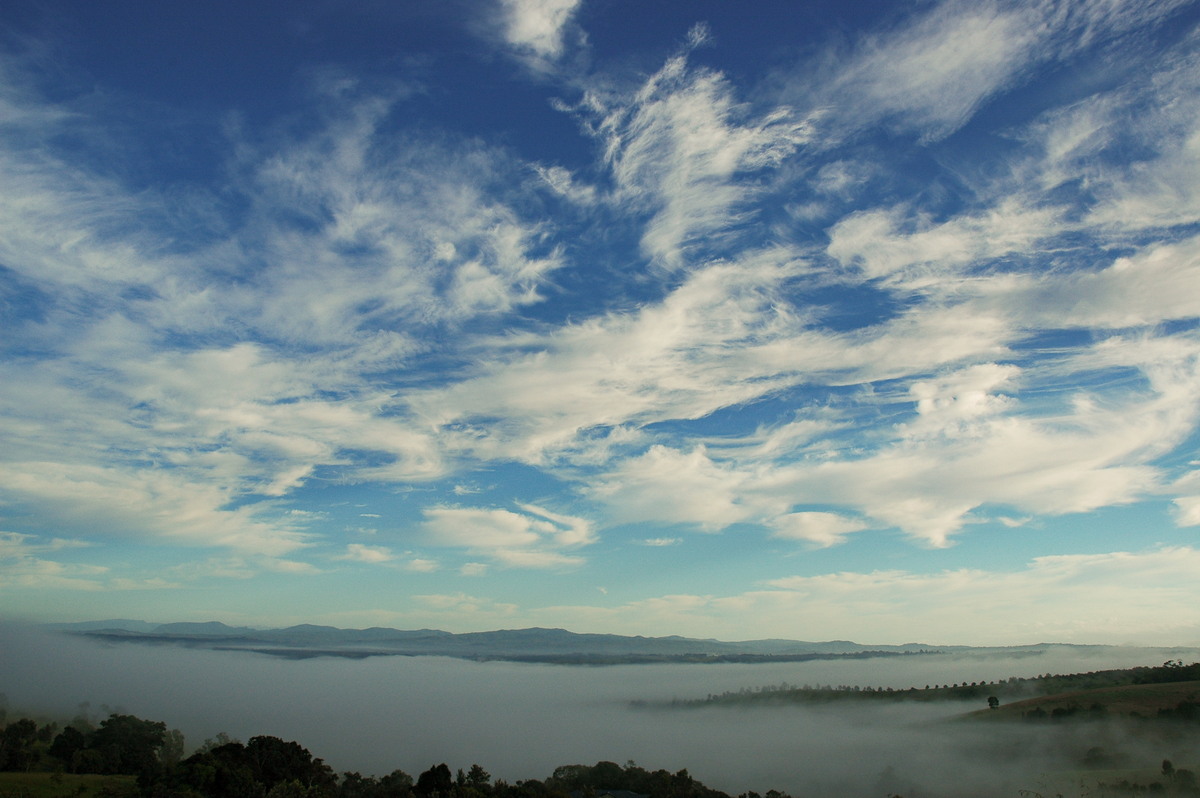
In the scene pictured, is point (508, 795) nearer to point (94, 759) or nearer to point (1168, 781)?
point (94, 759)

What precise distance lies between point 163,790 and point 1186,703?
20837cm

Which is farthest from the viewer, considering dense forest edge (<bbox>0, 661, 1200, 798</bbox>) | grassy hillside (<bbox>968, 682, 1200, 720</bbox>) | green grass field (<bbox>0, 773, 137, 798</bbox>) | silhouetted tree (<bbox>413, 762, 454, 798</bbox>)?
grassy hillside (<bbox>968, 682, 1200, 720</bbox>)

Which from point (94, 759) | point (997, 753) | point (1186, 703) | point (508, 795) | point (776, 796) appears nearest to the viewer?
point (508, 795)

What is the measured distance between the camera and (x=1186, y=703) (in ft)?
535

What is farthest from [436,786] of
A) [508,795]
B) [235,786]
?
[235,786]

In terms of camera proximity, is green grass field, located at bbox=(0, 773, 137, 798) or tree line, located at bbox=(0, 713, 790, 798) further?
green grass field, located at bbox=(0, 773, 137, 798)

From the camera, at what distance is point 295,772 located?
93.0 metres

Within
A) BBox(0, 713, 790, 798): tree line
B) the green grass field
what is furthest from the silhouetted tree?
the green grass field

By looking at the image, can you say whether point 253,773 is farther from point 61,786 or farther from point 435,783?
point 61,786

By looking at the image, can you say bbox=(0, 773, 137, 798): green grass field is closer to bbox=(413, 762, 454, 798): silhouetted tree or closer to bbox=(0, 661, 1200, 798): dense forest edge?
bbox=(0, 661, 1200, 798): dense forest edge

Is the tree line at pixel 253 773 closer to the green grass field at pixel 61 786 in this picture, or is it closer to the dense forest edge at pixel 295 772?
the dense forest edge at pixel 295 772

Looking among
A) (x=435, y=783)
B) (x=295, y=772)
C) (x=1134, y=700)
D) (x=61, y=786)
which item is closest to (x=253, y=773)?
Result: (x=295, y=772)

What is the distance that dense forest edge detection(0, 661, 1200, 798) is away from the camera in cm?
8294

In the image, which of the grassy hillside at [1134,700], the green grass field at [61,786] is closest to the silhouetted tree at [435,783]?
the green grass field at [61,786]
